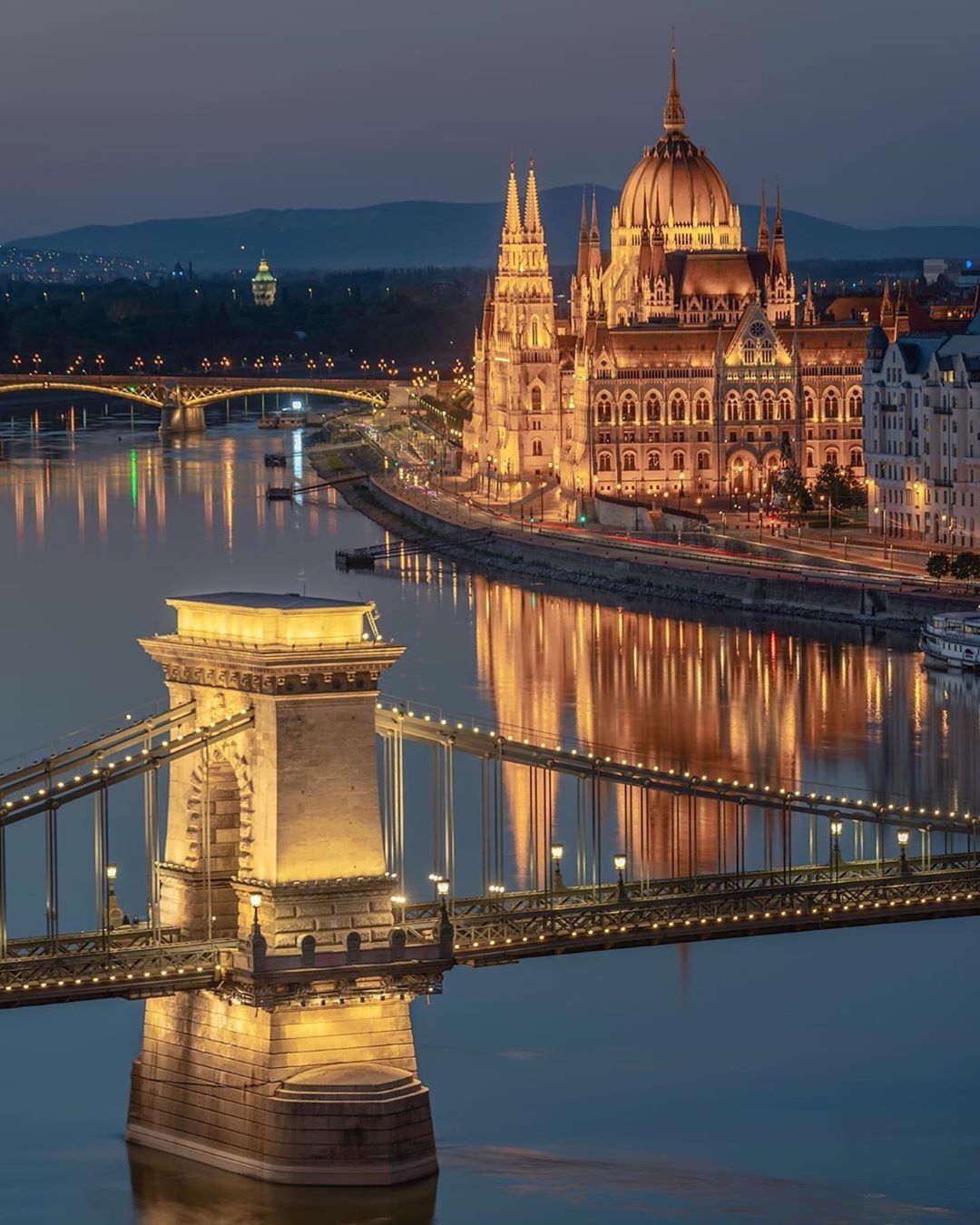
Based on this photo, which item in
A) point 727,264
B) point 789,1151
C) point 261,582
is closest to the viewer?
point 789,1151

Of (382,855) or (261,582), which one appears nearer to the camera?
(382,855)

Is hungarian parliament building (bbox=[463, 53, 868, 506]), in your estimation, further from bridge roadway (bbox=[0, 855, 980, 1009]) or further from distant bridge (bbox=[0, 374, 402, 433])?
bridge roadway (bbox=[0, 855, 980, 1009])

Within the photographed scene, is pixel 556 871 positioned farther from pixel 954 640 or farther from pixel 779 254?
pixel 779 254

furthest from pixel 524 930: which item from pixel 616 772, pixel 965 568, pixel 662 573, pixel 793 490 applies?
pixel 793 490

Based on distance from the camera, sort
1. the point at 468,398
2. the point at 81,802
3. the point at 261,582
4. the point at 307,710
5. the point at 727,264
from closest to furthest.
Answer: the point at 307,710 < the point at 81,802 < the point at 261,582 < the point at 727,264 < the point at 468,398

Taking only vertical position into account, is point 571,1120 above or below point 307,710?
below

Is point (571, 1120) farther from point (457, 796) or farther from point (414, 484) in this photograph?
point (414, 484)

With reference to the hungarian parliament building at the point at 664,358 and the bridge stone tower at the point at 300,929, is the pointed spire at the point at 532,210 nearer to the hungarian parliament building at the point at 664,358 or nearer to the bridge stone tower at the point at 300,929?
the hungarian parliament building at the point at 664,358

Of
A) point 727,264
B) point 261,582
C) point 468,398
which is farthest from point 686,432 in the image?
point 468,398
